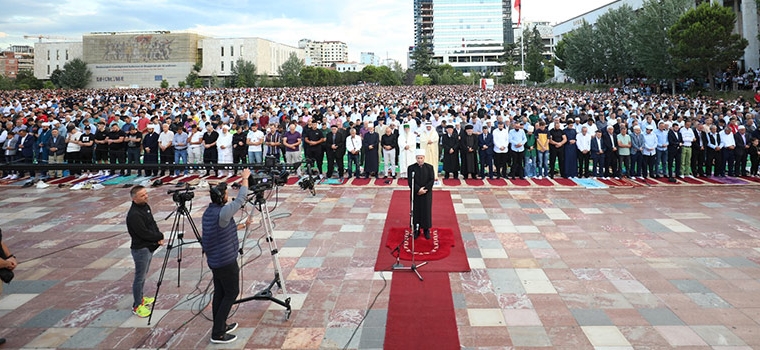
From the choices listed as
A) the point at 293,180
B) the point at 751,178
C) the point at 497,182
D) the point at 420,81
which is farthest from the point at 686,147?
the point at 420,81

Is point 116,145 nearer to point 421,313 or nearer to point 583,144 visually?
point 421,313

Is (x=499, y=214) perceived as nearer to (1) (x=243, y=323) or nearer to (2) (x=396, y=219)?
(2) (x=396, y=219)

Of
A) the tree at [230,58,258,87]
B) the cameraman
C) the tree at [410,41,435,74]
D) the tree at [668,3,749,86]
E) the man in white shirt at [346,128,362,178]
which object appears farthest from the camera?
the tree at [410,41,435,74]

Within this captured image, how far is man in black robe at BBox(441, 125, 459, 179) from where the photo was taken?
1403 centimetres

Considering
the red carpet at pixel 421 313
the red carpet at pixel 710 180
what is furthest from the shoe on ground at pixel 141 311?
the red carpet at pixel 710 180

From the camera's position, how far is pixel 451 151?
558 inches

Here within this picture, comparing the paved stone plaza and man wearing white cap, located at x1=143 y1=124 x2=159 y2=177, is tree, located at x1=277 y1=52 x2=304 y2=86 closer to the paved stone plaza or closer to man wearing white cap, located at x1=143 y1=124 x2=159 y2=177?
man wearing white cap, located at x1=143 y1=124 x2=159 y2=177

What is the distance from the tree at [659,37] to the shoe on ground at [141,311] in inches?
1550

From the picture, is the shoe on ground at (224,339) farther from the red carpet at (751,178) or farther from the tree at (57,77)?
the tree at (57,77)

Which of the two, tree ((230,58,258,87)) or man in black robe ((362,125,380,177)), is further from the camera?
tree ((230,58,258,87))

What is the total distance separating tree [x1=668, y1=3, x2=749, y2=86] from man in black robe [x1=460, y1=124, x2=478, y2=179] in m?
25.4

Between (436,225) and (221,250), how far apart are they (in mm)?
5340

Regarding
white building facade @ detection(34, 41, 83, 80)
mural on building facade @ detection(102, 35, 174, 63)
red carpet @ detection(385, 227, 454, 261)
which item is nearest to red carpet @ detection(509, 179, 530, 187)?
red carpet @ detection(385, 227, 454, 261)

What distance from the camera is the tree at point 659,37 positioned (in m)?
37.0
